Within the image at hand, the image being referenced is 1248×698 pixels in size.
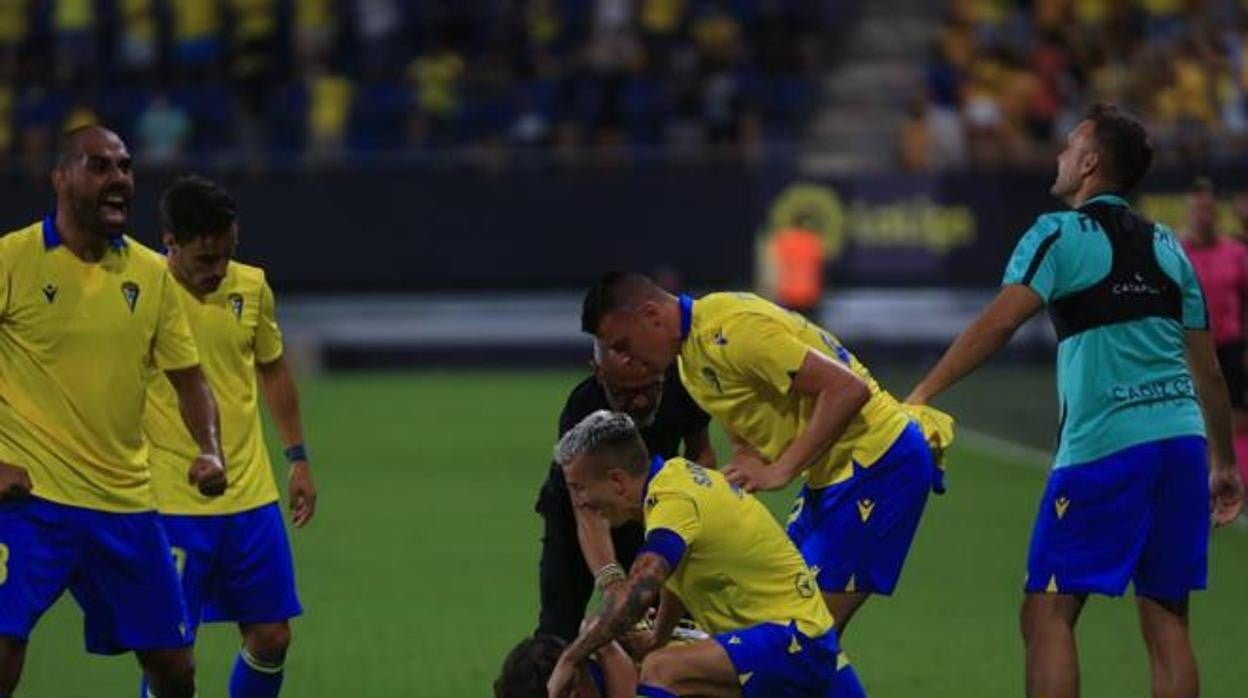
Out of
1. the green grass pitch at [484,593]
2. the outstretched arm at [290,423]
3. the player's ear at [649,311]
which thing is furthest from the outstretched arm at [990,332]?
the outstretched arm at [290,423]

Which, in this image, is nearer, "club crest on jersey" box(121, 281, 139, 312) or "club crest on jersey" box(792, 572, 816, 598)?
"club crest on jersey" box(792, 572, 816, 598)

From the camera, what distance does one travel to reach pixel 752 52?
30.3 m

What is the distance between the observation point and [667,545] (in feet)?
25.2

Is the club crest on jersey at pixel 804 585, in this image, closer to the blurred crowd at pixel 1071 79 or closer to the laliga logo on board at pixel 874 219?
the blurred crowd at pixel 1071 79

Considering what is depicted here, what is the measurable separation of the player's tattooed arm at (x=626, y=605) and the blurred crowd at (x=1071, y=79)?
20.6 meters

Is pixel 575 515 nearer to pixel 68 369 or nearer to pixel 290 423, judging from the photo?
pixel 290 423

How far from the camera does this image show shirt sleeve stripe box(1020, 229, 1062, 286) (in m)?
8.27

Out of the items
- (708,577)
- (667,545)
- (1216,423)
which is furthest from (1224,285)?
(667,545)

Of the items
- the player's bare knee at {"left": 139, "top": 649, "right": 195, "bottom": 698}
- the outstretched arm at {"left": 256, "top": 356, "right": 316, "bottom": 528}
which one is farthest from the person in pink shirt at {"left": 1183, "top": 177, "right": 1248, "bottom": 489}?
the player's bare knee at {"left": 139, "top": 649, "right": 195, "bottom": 698}

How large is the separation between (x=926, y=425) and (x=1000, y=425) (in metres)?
14.3

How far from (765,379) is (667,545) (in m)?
1.00

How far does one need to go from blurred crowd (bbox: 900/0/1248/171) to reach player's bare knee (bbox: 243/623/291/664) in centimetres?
1953

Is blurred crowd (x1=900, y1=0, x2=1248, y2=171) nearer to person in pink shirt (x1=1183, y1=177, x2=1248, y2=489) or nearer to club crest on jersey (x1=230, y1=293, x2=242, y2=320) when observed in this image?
person in pink shirt (x1=1183, y1=177, x2=1248, y2=489)

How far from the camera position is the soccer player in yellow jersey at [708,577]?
305 inches
